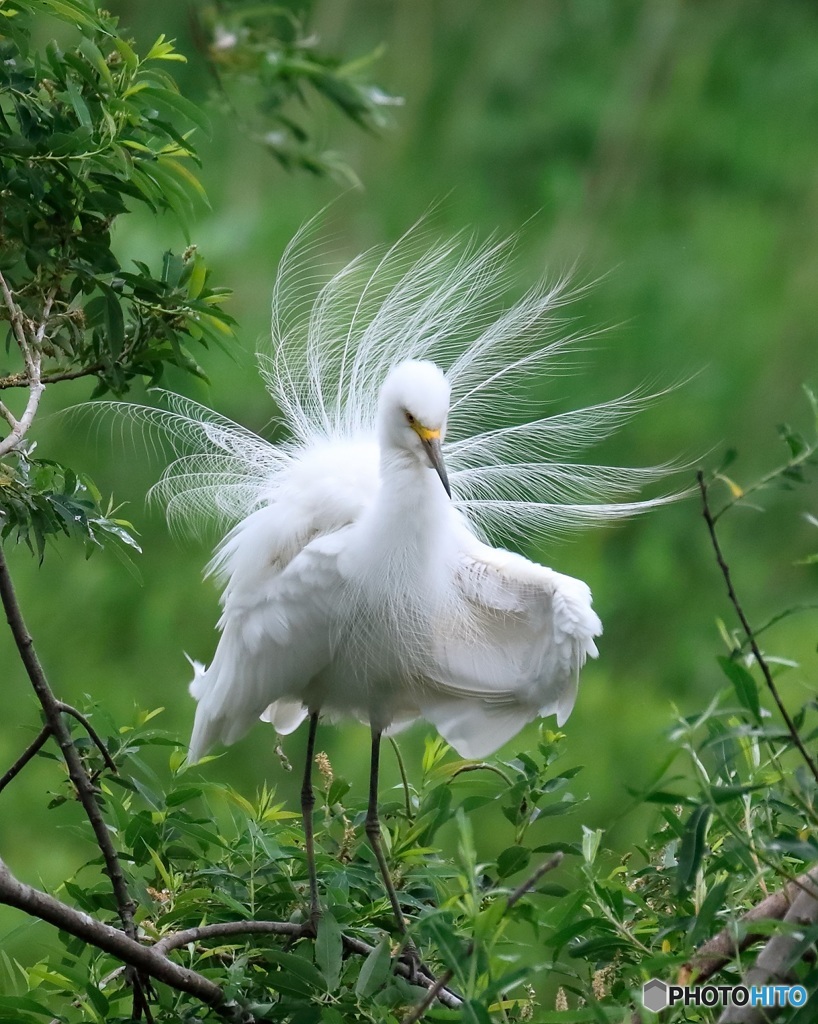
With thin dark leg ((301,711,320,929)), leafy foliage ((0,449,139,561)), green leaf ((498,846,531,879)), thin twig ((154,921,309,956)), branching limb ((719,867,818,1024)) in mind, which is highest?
leafy foliage ((0,449,139,561))

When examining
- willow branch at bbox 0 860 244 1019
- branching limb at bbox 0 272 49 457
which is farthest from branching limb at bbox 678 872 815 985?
branching limb at bbox 0 272 49 457

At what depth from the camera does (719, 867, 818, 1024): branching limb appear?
102 centimetres

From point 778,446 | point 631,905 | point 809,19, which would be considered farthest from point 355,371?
point 809,19

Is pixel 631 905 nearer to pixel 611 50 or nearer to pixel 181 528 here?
pixel 181 528

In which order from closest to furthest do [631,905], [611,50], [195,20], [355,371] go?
[631,905] → [355,371] → [195,20] → [611,50]

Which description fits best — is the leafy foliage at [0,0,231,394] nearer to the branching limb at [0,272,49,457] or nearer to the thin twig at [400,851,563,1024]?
the branching limb at [0,272,49,457]

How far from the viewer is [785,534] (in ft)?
15.3

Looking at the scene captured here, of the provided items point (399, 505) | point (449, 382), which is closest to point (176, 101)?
point (399, 505)

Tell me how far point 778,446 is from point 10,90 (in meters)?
3.51

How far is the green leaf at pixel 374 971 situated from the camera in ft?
4.54

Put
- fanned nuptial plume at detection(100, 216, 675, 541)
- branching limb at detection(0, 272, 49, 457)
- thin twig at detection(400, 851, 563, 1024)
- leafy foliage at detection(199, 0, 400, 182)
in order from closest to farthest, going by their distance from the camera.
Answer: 1. thin twig at detection(400, 851, 563, 1024)
2. branching limb at detection(0, 272, 49, 457)
3. fanned nuptial plume at detection(100, 216, 675, 541)
4. leafy foliage at detection(199, 0, 400, 182)

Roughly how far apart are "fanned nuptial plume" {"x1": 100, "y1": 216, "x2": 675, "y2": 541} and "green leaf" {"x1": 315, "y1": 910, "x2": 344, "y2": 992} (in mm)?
740

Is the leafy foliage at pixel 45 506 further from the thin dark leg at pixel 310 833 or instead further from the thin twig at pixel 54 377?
the thin dark leg at pixel 310 833

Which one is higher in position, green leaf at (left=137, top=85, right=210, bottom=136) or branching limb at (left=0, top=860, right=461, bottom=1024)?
green leaf at (left=137, top=85, right=210, bottom=136)
